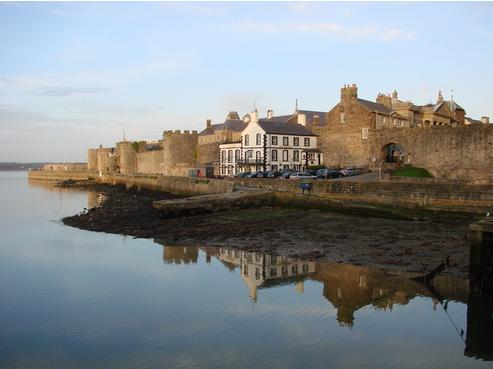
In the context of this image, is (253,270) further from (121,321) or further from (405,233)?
(405,233)

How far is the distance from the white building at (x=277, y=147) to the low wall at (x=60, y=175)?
131ft

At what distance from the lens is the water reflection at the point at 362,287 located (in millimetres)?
9750

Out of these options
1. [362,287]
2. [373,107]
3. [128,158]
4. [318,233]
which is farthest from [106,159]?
[362,287]

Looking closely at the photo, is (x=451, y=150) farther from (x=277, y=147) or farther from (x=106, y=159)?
(x=106, y=159)

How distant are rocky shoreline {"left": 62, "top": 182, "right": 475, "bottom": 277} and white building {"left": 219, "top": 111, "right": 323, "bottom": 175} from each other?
59.7 feet

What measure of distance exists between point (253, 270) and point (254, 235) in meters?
5.00

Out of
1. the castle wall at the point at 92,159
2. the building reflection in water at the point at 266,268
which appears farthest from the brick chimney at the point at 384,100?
the castle wall at the point at 92,159

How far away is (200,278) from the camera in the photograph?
13945 millimetres

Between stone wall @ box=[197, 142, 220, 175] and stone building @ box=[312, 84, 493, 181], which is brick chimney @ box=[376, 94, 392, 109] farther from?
stone wall @ box=[197, 142, 220, 175]

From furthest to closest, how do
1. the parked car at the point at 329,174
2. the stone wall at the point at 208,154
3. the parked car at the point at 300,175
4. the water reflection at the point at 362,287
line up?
the stone wall at the point at 208,154
the parked car at the point at 329,174
the parked car at the point at 300,175
the water reflection at the point at 362,287

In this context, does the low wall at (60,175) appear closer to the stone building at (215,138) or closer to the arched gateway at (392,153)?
the stone building at (215,138)

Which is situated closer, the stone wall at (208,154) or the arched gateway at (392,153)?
the arched gateway at (392,153)

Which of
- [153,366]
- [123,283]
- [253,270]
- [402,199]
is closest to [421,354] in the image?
[153,366]

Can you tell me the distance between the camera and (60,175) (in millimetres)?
91938
